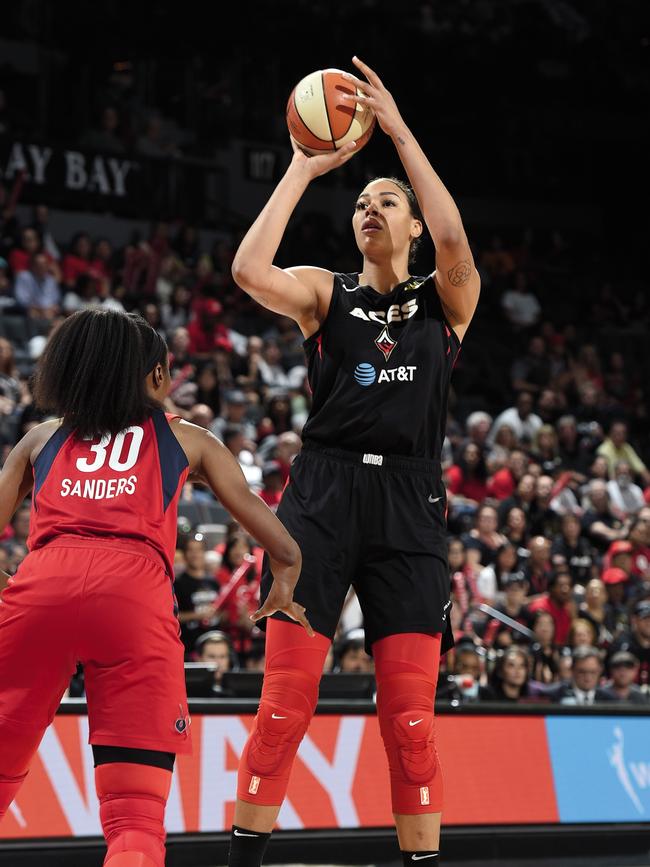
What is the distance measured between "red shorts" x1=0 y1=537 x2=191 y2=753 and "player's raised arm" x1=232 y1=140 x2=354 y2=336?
51.5 inches

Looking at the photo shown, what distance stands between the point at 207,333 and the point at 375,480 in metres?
10.6

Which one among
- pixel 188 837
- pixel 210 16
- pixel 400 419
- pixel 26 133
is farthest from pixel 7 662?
pixel 210 16

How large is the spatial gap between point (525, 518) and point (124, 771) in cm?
1001

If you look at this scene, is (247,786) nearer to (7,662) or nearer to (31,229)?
(7,662)

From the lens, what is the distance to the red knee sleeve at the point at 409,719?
429 centimetres

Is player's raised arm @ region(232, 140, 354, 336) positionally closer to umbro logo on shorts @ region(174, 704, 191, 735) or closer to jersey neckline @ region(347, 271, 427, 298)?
jersey neckline @ region(347, 271, 427, 298)

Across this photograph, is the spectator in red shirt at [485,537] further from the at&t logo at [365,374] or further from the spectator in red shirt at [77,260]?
the at&t logo at [365,374]

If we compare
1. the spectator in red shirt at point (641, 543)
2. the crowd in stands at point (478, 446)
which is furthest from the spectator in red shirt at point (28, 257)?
the spectator in red shirt at point (641, 543)

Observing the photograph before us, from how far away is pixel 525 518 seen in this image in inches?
515

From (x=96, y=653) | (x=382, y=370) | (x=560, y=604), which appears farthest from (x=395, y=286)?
(x=560, y=604)

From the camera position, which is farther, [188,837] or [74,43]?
[74,43]

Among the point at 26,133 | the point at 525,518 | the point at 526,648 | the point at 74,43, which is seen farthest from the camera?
the point at 74,43

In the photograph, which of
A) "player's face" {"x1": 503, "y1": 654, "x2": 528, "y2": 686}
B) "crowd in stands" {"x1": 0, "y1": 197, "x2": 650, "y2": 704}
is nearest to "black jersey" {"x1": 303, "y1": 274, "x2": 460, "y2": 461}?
"crowd in stands" {"x1": 0, "y1": 197, "x2": 650, "y2": 704}

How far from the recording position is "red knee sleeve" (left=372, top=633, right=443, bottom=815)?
4.29m
